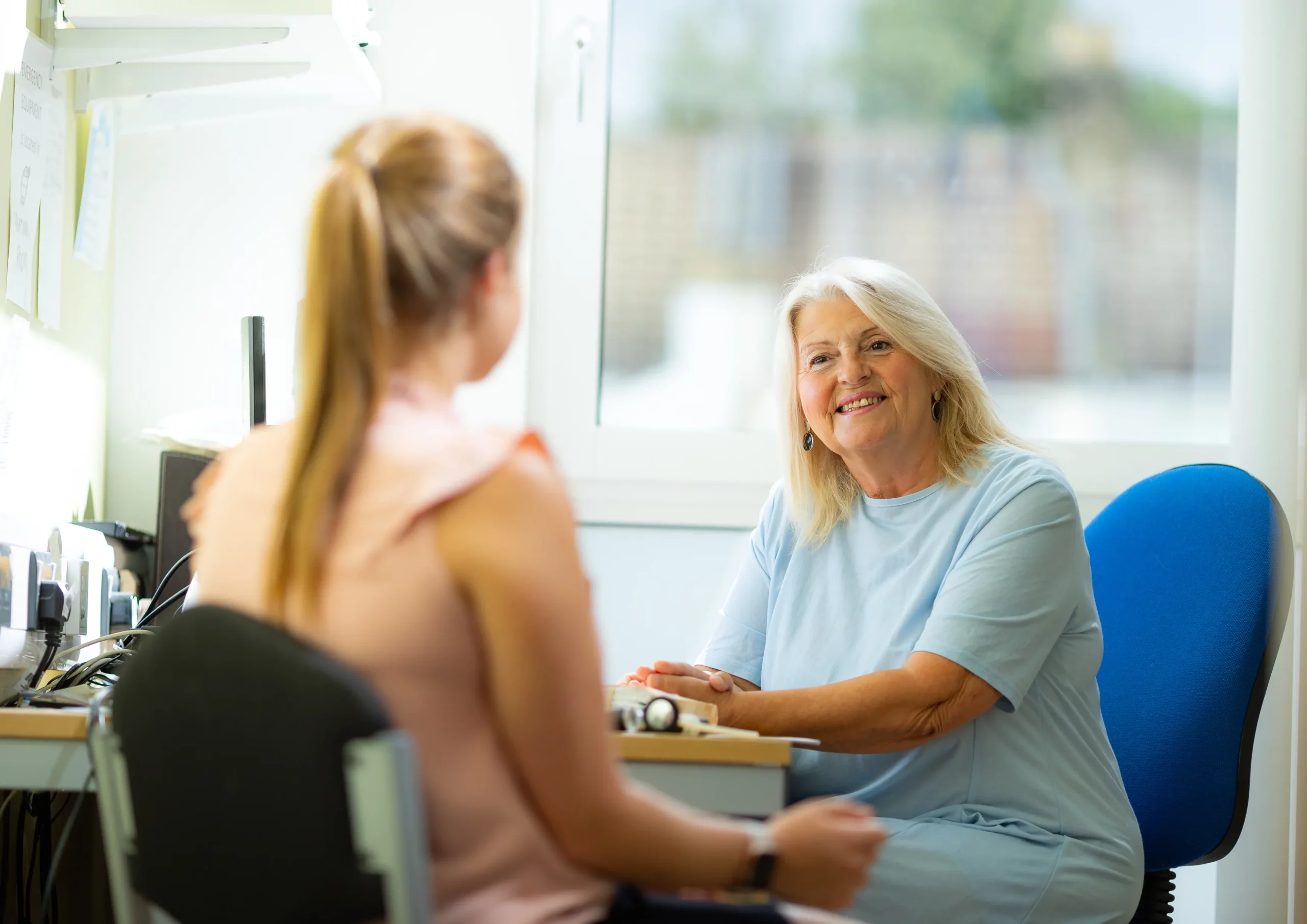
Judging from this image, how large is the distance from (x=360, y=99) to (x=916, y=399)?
1.21 meters

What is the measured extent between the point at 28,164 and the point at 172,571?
634 mm

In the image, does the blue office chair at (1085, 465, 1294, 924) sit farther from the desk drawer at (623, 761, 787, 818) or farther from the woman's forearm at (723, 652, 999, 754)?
the desk drawer at (623, 761, 787, 818)

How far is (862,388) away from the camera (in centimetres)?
185

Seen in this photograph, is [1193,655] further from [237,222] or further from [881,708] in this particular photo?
[237,222]

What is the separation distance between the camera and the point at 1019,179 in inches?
106

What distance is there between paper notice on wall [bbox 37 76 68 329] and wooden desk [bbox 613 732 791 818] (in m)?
1.28

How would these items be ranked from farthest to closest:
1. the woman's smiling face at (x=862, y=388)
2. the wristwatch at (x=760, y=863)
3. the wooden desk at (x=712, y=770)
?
the woman's smiling face at (x=862, y=388), the wooden desk at (x=712, y=770), the wristwatch at (x=760, y=863)

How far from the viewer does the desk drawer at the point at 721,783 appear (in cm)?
124

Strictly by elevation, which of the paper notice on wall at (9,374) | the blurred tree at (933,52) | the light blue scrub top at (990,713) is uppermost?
the blurred tree at (933,52)

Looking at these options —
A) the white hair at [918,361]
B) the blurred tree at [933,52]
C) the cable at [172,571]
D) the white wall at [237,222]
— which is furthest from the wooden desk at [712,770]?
the blurred tree at [933,52]

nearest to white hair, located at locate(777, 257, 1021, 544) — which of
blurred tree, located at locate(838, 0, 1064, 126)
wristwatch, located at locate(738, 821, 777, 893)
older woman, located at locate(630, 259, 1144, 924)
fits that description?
older woman, located at locate(630, 259, 1144, 924)

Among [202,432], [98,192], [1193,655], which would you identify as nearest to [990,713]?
[1193,655]

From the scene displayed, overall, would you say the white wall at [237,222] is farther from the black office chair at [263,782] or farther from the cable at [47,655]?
the black office chair at [263,782]

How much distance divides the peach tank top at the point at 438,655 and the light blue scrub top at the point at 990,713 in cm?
79
